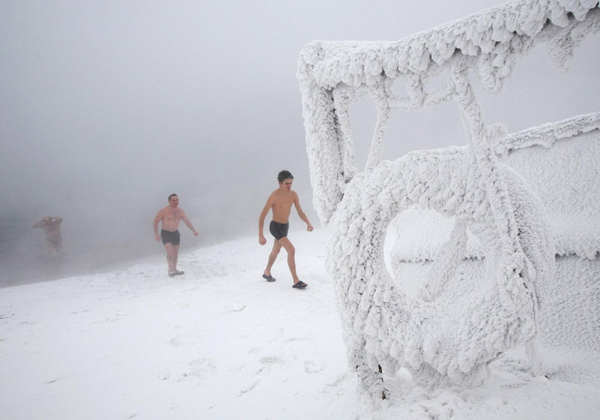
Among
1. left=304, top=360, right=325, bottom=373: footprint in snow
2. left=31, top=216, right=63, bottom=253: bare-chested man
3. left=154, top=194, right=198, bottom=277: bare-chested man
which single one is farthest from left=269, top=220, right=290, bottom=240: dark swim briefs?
left=31, top=216, right=63, bottom=253: bare-chested man

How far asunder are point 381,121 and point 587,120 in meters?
1.58

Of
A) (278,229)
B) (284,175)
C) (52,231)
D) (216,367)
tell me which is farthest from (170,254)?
(52,231)

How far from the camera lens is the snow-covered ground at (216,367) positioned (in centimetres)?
113

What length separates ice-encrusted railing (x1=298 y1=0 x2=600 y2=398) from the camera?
3.22ft

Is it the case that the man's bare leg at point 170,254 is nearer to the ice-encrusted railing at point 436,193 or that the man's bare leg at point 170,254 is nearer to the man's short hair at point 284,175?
the man's short hair at point 284,175

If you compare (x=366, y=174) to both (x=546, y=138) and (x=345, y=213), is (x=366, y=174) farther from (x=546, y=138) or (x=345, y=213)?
(x=546, y=138)

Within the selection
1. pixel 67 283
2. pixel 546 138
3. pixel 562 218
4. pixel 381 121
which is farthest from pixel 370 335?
pixel 67 283

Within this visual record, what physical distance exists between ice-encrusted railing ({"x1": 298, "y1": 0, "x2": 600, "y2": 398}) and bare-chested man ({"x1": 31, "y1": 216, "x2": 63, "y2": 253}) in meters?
9.51

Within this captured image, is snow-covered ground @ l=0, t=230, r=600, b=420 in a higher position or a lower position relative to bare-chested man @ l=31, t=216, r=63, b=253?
lower

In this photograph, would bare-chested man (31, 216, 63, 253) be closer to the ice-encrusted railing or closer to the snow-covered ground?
the snow-covered ground

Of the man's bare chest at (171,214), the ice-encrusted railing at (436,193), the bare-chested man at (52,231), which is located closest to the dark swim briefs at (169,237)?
the man's bare chest at (171,214)

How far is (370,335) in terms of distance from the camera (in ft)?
3.89

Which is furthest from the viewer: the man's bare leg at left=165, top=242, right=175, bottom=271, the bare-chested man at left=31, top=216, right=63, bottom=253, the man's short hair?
the bare-chested man at left=31, top=216, right=63, bottom=253

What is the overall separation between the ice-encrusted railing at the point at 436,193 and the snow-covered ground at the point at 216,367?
155 millimetres
